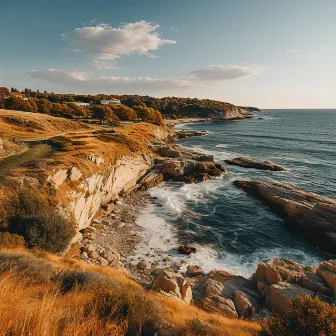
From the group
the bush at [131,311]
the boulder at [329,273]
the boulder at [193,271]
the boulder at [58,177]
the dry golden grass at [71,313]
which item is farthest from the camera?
the boulder at [58,177]

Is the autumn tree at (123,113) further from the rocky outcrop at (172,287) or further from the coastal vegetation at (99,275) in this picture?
the rocky outcrop at (172,287)

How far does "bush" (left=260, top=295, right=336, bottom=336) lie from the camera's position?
778cm

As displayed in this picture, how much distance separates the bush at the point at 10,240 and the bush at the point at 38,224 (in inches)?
28.6

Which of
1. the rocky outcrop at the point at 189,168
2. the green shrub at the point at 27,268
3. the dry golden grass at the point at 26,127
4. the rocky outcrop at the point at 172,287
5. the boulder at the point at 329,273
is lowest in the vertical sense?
the rocky outcrop at the point at 172,287

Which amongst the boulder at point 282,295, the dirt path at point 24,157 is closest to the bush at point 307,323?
the boulder at point 282,295

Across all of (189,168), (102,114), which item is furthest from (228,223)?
(102,114)

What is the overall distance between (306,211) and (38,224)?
29960 mm

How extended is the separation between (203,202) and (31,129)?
119 feet

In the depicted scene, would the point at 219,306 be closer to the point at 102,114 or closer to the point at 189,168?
the point at 189,168

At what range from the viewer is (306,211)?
3041cm

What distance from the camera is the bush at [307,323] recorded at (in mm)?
7780

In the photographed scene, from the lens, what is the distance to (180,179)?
45562 millimetres

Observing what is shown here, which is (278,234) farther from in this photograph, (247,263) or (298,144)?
(298,144)

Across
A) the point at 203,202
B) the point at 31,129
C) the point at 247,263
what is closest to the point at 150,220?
the point at 203,202
